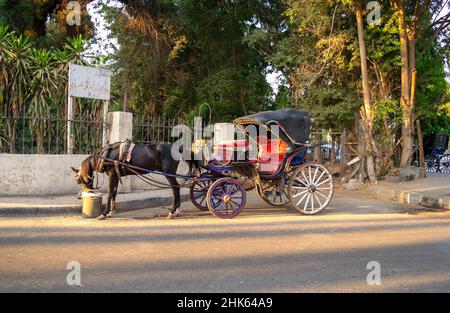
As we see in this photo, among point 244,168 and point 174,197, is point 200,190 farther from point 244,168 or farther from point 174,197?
point 244,168

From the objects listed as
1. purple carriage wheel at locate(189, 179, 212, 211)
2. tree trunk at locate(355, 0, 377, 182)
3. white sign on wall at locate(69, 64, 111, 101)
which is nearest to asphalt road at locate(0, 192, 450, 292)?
purple carriage wheel at locate(189, 179, 212, 211)

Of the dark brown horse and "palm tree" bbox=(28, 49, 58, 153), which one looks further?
"palm tree" bbox=(28, 49, 58, 153)

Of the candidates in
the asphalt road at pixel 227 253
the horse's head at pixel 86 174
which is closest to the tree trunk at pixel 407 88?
the asphalt road at pixel 227 253

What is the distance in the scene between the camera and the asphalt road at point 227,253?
5027 mm

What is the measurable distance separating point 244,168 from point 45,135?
5.52 meters

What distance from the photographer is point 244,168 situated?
381 inches

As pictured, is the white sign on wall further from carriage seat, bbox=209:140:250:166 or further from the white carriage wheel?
the white carriage wheel

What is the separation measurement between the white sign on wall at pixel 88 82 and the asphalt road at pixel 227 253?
3941mm

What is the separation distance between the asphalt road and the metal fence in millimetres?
3232

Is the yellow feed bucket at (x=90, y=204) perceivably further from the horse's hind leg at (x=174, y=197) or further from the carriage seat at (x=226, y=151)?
the carriage seat at (x=226, y=151)

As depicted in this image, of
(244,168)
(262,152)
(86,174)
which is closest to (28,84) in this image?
(86,174)

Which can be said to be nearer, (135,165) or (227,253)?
(227,253)

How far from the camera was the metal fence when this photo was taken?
38.0 ft
